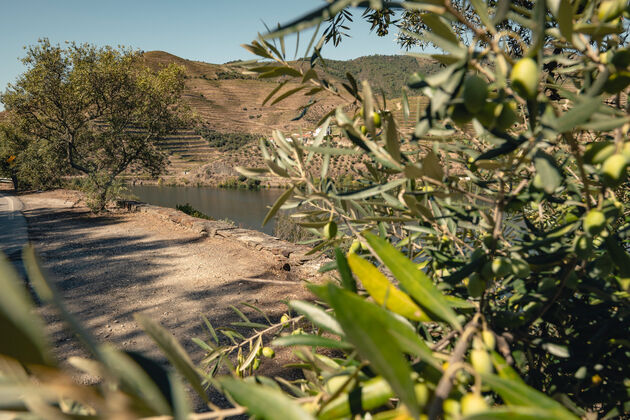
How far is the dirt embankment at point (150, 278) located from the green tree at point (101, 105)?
2651mm

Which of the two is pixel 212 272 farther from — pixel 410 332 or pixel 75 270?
pixel 410 332

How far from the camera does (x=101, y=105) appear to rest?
10477 mm

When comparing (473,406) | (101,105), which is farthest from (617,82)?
(101,105)

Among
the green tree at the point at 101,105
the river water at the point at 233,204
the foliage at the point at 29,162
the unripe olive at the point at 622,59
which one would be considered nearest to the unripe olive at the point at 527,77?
the unripe olive at the point at 622,59

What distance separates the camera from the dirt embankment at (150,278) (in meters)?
3.85

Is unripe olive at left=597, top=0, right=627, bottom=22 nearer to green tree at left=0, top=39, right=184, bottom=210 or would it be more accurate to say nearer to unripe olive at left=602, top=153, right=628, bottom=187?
unripe olive at left=602, top=153, right=628, bottom=187

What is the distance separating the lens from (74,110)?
10.4m

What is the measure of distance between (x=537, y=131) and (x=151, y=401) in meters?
0.43

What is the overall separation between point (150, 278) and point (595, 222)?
5785 mm

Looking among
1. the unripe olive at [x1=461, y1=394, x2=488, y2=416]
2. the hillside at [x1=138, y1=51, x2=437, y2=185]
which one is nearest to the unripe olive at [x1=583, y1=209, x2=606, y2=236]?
the unripe olive at [x1=461, y1=394, x2=488, y2=416]

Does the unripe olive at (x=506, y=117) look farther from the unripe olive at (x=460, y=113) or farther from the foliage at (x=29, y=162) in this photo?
the foliage at (x=29, y=162)

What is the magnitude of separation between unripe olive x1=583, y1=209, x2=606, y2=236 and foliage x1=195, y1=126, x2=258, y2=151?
33.2 meters

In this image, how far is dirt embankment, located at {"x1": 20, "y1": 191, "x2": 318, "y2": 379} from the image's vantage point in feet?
12.6

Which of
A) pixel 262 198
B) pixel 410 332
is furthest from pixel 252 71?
pixel 262 198
